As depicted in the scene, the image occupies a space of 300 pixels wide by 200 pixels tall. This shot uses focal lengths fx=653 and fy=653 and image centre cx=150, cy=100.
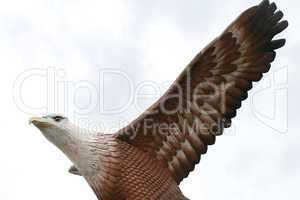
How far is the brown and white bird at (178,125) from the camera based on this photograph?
21.2 ft

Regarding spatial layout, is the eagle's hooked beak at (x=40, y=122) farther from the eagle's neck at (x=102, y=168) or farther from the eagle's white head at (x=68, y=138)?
the eagle's neck at (x=102, y=168)

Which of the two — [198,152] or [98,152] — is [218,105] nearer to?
[198,152]

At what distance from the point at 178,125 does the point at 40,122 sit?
1451mm

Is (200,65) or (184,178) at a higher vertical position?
(200,65)

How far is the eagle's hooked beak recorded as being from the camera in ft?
20.8

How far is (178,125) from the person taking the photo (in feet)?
22.5

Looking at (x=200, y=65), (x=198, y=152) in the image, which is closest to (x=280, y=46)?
(x=200, y=65)

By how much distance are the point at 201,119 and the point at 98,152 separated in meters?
1.16

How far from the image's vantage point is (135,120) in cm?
666

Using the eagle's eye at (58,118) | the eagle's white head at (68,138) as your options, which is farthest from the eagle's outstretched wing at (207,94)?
the eagle's eye at (58,118)

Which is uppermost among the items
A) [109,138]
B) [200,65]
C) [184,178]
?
[200,65]

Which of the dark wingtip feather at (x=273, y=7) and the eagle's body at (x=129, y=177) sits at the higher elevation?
the dark wingtip feather at (x=273, y=7)

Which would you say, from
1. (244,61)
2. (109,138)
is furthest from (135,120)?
(244,61)

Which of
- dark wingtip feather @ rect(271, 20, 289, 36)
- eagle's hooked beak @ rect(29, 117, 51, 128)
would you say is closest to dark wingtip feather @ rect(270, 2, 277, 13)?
dark wingtip feather @ rect(271, 20, 289, 36)
